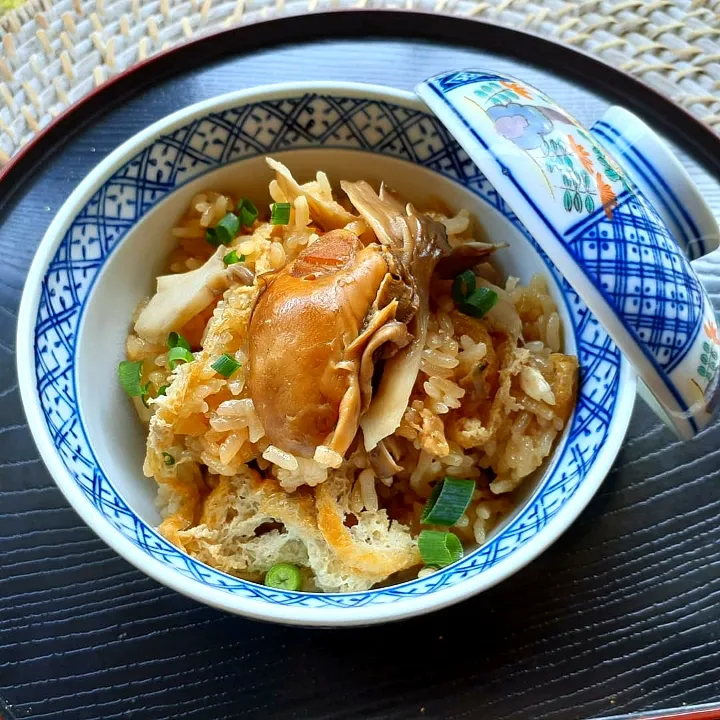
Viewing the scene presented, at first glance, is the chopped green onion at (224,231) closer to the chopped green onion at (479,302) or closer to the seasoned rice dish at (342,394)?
the seasoned rice dish at (342,394)

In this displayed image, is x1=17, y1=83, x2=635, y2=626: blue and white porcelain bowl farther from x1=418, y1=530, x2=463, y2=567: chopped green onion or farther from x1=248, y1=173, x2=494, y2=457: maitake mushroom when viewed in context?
x1=248, y1=173, x2=494, y2=457: maitake mushroom

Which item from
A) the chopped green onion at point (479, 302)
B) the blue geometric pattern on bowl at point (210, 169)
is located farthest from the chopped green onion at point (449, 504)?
the chopped green onion at point (479, 302)

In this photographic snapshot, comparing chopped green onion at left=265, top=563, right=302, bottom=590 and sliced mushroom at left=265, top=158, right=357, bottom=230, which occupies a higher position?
sliced mushroom at left=265, top=158, right=357, bottom=230

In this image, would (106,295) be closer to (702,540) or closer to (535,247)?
(535,247)

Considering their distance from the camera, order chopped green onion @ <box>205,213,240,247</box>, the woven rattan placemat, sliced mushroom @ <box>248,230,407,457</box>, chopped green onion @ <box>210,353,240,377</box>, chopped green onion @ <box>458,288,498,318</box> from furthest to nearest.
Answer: the woven rattan placemat
chopped green onion @ <box>205,213,240,247</box>
chopped green onion @ <box>458,288,498,318</box>
chopped green onion @ <box>210,353,240,377</box>
sliced mushroom @ <box>248,230,407,457</box>

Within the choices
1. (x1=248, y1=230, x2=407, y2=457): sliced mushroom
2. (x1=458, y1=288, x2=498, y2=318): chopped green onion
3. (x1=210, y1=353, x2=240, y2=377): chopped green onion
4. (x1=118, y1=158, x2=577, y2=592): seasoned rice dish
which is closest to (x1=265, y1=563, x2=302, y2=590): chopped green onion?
(x1=118, y1=158, x2=577, y2=592): seasoned rice dish

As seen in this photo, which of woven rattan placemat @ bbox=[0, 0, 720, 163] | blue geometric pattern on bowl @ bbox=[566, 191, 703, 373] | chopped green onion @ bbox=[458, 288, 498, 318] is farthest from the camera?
woven rattan placemat @ bbox=[0, 0, 720, 163]

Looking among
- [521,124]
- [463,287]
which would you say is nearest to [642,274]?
[521,124]
